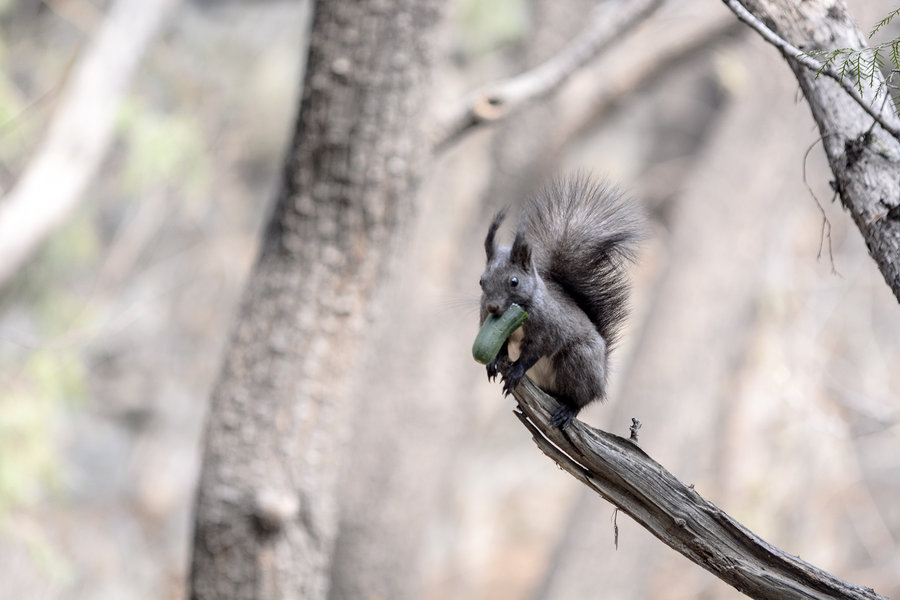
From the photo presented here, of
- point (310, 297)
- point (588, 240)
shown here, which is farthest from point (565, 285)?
point (310, 297)

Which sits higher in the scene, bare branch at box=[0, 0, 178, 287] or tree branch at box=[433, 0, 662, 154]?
tree branch at box=[433, 0, 662, 154]

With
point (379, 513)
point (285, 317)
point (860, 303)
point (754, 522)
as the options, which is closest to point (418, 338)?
point (379, 513)

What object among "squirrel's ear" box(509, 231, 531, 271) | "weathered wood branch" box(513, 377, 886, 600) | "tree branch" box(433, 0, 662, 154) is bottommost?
"weathered wood branch" box(513, 377, 886, 600)

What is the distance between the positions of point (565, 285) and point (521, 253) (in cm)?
22

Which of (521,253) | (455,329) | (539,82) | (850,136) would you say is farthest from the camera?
(455,329)

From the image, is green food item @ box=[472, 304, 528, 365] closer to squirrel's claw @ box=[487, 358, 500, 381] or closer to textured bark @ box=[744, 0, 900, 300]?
squirrel's claw @ box=[487, 358, 500, 381]

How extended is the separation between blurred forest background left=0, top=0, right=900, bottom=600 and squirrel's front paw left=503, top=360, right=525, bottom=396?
132 cm

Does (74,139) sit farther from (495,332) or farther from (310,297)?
(495,332)

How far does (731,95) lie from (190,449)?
490 cm

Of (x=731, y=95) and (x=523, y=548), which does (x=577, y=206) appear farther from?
(x=523, y=548)

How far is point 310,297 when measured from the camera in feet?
8.73

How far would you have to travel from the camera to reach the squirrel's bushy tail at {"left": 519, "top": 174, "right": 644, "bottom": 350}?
164 cm

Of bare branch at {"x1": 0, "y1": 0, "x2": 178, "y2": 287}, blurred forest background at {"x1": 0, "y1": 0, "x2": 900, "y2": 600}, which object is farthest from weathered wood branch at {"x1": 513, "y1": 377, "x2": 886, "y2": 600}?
bare branch at {"x1": 0, "y1": 0, "x2": 178, "y2": 287}

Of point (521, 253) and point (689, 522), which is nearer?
point (689, 522)
